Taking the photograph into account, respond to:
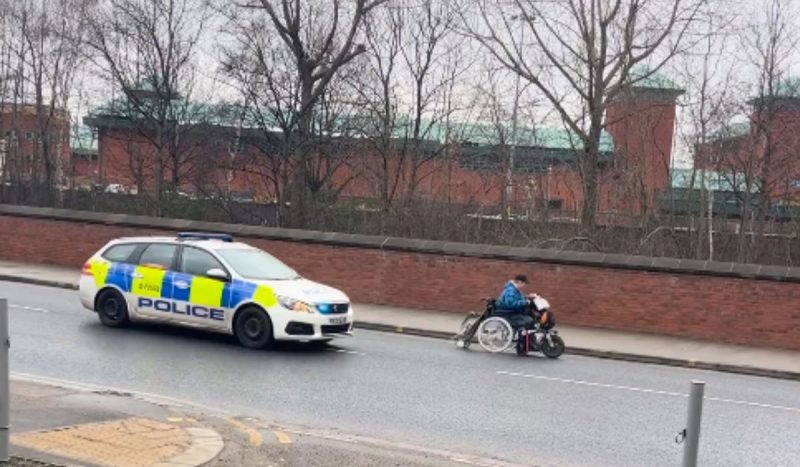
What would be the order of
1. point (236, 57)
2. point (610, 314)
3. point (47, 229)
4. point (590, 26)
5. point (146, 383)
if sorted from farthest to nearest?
point (236, 57) → point (590, 26) → point (47, 229) → point (610, 314) → point (146, 383)

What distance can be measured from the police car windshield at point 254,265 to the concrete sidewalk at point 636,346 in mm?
3483

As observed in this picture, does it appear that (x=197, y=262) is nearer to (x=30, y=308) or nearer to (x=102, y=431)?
(x=30, y=308)

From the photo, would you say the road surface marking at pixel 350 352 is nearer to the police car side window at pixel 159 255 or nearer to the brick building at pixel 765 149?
the police car side window at pixel 159 255

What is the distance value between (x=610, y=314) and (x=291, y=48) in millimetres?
18350

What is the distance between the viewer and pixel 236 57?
3356 centimetres

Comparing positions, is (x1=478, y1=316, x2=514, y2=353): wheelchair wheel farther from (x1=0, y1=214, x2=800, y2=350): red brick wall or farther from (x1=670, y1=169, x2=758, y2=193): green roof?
(x1=670, y1=169, x2=758, y2=193): green roof

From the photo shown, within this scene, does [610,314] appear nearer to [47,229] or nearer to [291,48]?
[47,229]

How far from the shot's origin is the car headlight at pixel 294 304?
12.9 meters

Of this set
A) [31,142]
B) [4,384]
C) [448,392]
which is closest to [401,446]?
[448,392]

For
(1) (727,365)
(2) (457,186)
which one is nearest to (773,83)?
(2) (457,186)

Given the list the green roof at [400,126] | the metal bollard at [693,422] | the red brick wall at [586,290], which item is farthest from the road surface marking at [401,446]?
the green roof at [400,126]

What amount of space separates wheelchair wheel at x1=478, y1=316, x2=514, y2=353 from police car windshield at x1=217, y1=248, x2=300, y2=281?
10.2 feet

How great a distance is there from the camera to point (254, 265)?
45.4 ft

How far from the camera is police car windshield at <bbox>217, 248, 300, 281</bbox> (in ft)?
44.3
